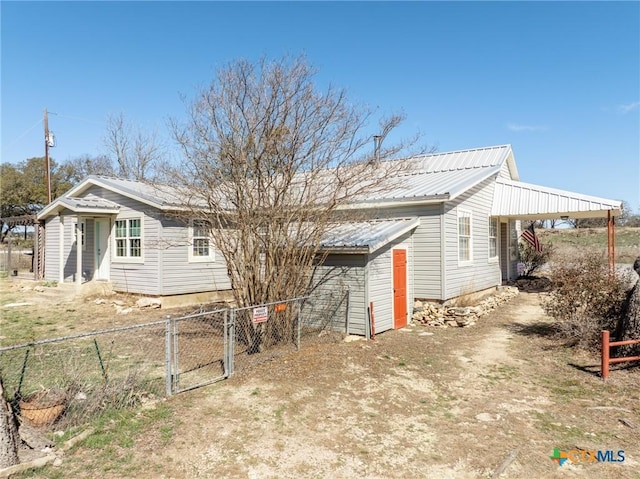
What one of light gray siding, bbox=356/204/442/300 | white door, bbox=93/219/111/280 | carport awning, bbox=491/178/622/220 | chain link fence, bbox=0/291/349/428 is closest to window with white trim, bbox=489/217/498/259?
carport awning, bbox=491/178/622/220

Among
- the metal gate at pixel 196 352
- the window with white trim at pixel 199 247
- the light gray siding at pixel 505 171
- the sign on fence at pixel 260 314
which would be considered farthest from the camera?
the light gray siding at pixel 505 171

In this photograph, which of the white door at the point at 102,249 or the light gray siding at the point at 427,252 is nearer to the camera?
the light gray siding at the point at 427,252

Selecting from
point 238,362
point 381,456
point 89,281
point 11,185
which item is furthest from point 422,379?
point 11,185

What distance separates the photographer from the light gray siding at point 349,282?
948cm

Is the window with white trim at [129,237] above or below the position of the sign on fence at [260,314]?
above

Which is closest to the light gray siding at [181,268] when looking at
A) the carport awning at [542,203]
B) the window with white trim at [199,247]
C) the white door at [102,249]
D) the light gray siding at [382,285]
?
the window with white trim at [199,247]

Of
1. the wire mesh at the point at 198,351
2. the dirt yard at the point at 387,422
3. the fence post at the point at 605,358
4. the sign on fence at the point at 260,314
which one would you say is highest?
the sign on fence at the point at 260,314

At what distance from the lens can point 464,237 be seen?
13.2 meters

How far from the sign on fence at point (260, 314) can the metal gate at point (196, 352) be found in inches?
21.2

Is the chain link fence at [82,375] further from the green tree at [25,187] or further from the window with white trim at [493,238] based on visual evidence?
the green tree at [25,187]

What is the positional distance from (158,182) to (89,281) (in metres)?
7.22

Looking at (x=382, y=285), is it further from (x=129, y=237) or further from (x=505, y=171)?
(x=505, y=171)

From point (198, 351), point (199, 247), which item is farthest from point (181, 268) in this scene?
point (198, 351)

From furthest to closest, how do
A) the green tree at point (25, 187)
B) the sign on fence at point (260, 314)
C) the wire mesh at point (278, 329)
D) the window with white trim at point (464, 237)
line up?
the green tree at point (25, 187)
the window with white trim at point (464, 237)
the wire mesh at point (278, 329)
the sign on fence at point (260, 314)
